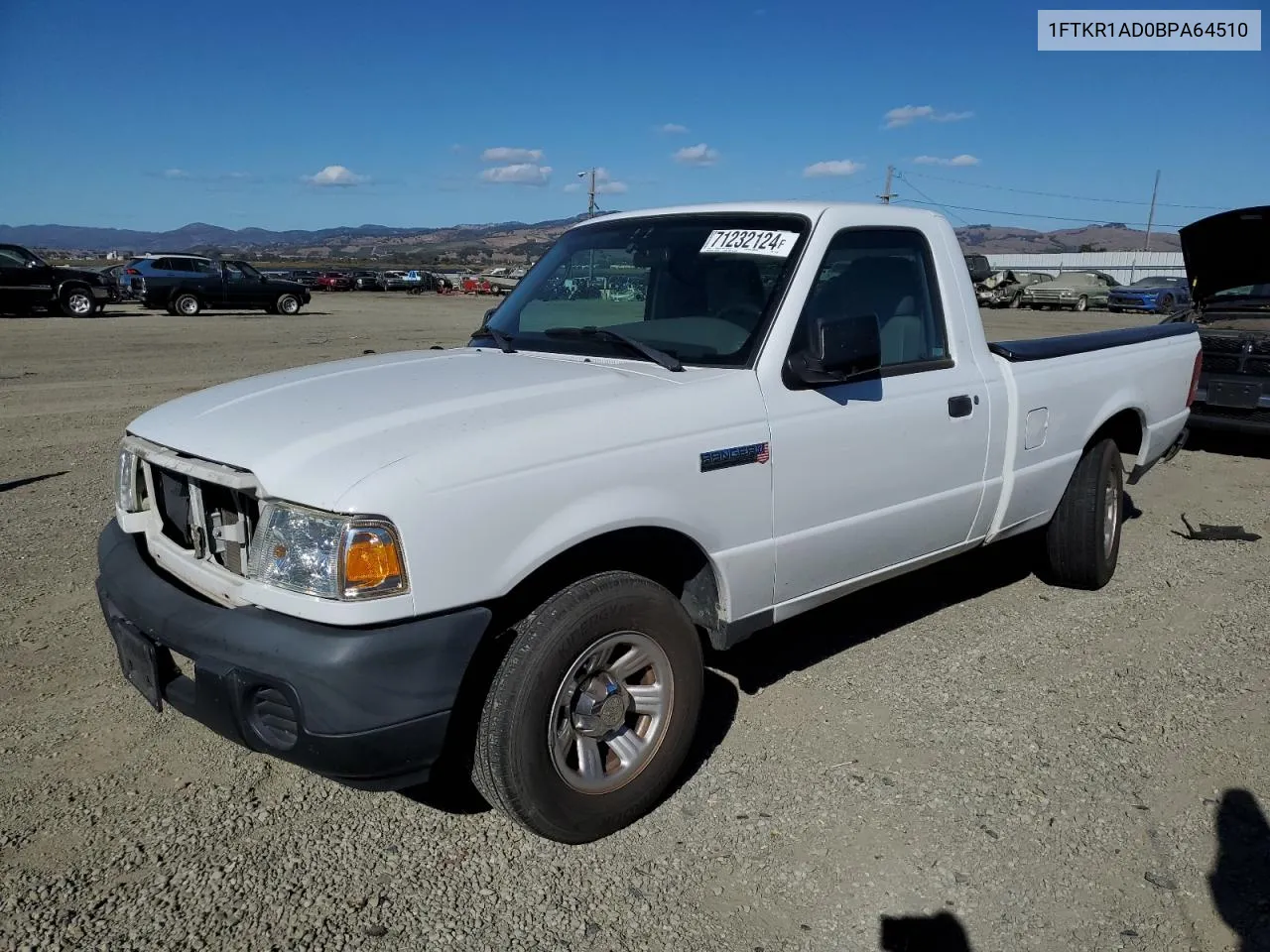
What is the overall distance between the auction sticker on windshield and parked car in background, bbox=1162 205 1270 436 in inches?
249

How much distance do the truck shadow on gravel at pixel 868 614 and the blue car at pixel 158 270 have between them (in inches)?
1063

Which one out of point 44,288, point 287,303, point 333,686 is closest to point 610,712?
point 333,686

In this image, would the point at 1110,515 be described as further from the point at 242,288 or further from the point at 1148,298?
the point at 1148,298

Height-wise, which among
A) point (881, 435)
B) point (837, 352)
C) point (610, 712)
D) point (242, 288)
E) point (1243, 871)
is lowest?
point (1243, 871)

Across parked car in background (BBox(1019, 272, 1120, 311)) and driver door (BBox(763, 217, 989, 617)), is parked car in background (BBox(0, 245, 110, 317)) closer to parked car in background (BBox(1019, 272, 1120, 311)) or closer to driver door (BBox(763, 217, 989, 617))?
driver door (BBox(763, 217, 989, 617))

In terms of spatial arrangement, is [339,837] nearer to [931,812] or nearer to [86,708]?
[86,708]

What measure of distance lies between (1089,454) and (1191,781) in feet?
6.99

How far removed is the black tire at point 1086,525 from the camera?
16.8ft

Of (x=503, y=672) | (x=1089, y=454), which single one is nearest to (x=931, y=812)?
(x=503, y=672)

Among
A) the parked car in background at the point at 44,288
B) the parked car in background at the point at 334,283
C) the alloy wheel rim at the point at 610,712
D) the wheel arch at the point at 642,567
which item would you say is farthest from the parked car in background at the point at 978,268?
the parked car in background at the point at 334,283

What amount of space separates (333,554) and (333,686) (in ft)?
1.09

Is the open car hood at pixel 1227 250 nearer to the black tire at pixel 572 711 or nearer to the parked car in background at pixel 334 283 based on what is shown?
the black tire at pixel 572 711

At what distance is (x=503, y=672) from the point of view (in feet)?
9.17

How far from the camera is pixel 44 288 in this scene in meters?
24.6
